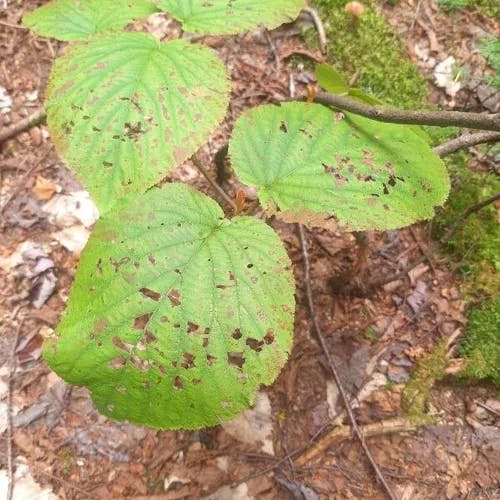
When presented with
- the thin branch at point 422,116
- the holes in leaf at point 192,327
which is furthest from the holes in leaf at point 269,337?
the thin branch at point 422,116

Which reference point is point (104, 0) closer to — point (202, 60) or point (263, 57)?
point (202, 60)

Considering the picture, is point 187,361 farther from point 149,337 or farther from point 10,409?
point 10,409

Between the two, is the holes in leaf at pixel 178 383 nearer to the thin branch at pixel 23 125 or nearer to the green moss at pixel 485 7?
the thin branch at pixel 23 125

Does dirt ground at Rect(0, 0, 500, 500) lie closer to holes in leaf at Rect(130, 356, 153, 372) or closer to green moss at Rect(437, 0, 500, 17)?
green moss at Rect(437, 0, 500, 17)

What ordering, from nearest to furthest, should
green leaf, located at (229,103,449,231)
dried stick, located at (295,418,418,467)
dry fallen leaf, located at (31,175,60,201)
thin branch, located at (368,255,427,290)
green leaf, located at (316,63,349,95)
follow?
green leaf, located at (229,103,449,231)
green leaf, located at (316,63,349,95)
dried stick, located at (295,418,418,467)
thin branch, located at (368,255,427,290)
dry fallen leaf, located at (31,175,60,201)

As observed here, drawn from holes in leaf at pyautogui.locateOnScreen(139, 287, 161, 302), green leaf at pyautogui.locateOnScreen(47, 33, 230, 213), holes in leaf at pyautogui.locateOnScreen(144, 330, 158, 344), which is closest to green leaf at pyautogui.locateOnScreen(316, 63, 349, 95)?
green leaf at pyautogui.locateOnScreen(47, 33, 230, 213)
